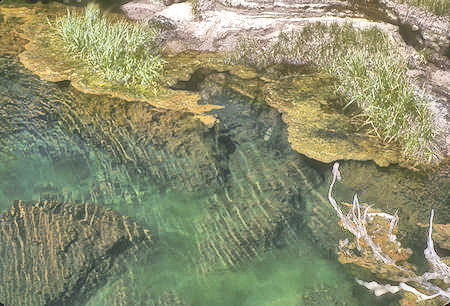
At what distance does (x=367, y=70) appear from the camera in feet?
11.1

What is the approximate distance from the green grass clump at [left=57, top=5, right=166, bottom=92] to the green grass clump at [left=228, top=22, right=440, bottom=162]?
2.65 feet

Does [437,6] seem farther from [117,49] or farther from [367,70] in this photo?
[117,49]

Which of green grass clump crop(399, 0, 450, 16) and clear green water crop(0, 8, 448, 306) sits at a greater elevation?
green grass clump crop(399, 0, 450, 16)

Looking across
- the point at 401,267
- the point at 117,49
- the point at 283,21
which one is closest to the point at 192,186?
the point at 401,267

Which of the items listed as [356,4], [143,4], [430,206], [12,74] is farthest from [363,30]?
[12,74]

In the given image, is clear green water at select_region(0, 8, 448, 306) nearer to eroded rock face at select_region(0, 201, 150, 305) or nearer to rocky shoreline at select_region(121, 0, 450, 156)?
eroded rock face at select_region(0, 201, 150, 305)

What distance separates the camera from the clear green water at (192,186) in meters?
2.12

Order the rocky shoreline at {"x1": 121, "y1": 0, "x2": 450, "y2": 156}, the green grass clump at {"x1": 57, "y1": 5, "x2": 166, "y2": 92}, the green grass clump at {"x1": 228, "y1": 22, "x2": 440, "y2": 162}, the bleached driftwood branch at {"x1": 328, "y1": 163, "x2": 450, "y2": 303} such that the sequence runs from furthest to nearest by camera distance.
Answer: the rocky shoreline at {"x1": 121, "y1": 0, "x2": 450, "y2": 156}, the green grass clump at {"x1": 57, "y1": 5, "x2": 166, "y2": 92}, the green grass clump at {"x1": 228, "y1": 22, "x2": 440, "y2": 162}, the bleached driftwood branch at {"x1": 328, "y1": 163, "x2": 450, "y2": 303}

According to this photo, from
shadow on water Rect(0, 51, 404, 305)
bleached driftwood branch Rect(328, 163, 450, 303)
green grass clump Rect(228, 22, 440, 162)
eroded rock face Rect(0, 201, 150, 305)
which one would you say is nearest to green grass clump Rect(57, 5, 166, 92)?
shadow on water Rect(0, 51, 404, 305)

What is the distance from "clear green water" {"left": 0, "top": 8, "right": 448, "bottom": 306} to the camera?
2125mm

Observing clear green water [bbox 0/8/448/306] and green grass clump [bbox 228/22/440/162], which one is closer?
clear green water [bbox 0/8/448/306]

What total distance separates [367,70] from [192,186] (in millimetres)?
1791

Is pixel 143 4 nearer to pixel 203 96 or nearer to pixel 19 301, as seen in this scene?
pixel 203 96

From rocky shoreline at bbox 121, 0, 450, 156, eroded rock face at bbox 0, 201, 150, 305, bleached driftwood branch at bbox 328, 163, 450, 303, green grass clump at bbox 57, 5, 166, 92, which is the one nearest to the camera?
bleached driftwood branch at bbox 328, 163, 450, 303
